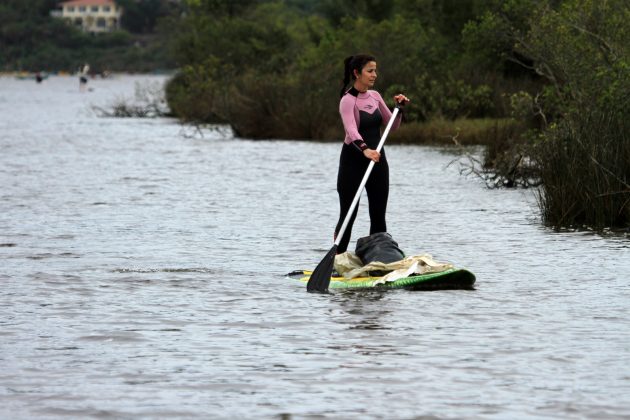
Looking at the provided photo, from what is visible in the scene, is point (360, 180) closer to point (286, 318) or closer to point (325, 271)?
point (325, 271)

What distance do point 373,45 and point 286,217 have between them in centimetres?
2658

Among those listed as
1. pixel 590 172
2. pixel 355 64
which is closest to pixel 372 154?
pixel 355 64

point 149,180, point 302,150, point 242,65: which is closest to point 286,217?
point 149,180

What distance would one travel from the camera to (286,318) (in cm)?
1133

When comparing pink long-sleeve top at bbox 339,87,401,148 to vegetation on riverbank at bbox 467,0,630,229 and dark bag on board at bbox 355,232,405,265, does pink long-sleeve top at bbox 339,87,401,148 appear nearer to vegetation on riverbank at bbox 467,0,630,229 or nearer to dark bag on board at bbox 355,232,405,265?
dark bag on board at bbox 355,232,405,265

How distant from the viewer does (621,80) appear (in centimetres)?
2086

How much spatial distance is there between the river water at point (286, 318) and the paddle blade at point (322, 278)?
0.21 m

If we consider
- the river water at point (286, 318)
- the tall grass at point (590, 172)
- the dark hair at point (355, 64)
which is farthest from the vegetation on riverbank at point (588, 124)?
the dark hair at point (355, 64)

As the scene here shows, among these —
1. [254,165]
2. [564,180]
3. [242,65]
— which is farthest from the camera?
[242,65]

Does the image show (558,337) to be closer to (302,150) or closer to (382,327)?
(382,327)

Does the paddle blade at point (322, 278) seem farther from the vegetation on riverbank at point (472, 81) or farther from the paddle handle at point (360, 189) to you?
the vegetation on riverbank at point (472, 81)

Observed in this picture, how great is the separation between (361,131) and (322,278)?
141cm

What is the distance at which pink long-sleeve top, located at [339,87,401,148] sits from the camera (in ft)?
42.8

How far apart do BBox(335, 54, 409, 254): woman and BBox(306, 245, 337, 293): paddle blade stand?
71cm
